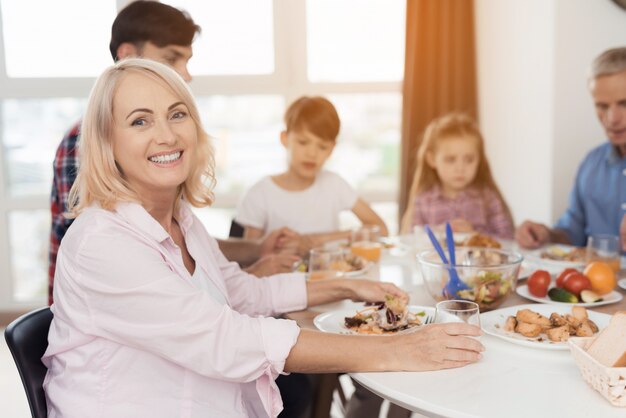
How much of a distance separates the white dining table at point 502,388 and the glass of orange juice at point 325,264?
618mm

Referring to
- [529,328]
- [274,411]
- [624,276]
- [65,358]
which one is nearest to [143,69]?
[65,358]

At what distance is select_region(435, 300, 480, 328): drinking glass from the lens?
1.32m

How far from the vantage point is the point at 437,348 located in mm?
1271

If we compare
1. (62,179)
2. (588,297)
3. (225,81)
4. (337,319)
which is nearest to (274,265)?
(337,319)

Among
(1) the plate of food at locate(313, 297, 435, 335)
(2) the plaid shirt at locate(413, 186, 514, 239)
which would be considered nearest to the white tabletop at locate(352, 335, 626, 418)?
(1) the plate of food at locate(313, 297, 435, 335)

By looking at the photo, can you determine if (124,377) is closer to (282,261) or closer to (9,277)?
(282,261)

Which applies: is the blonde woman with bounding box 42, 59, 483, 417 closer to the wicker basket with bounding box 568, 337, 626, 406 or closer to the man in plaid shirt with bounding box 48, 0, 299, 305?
the wicker basket with bounding box 568, 337, 626, 406

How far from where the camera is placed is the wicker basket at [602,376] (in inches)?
42.5

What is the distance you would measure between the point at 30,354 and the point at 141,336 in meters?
0.29

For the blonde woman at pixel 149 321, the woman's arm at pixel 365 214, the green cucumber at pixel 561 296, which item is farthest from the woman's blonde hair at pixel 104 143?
the woman's arm at pixel 365 214

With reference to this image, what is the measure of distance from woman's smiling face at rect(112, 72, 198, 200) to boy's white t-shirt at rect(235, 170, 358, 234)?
1.40 m

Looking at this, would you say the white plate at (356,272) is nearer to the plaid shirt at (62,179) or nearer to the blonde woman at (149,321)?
the blonde woman at (149,321)

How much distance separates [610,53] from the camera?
2.54m

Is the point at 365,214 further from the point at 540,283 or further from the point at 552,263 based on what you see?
the point at 540,283
